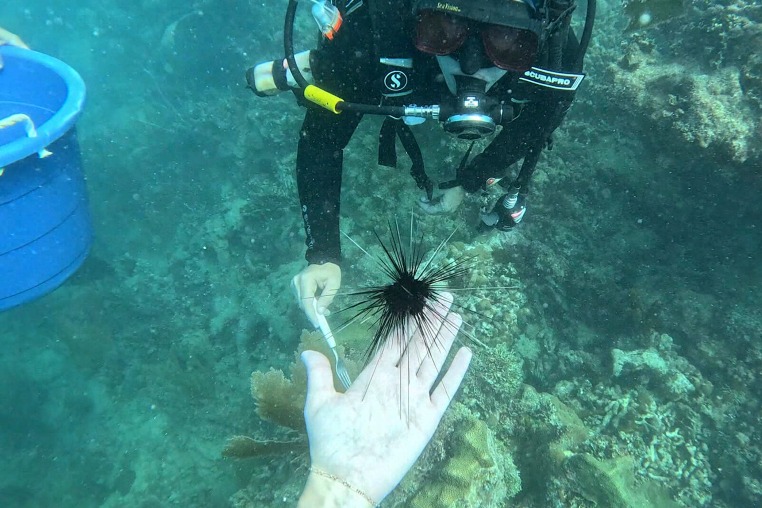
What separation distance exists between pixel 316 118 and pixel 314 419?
188cm

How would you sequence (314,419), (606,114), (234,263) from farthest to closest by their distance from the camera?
(234,263) < (606,114) < (314,419)

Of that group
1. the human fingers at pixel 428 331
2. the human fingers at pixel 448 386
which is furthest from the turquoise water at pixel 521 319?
the human fingers at pixel 428 331

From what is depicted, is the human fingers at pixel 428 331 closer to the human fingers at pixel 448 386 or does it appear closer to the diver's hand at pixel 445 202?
the human fingers at pixel 448 386

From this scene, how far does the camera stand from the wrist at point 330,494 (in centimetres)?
176

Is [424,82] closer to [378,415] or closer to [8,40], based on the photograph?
[378,415]

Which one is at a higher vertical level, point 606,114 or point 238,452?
point 606,114

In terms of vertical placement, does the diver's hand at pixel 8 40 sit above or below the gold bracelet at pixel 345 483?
above

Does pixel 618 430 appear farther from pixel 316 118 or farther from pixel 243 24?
pixel 243 24

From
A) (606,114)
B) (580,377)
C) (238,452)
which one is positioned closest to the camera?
(238,452)

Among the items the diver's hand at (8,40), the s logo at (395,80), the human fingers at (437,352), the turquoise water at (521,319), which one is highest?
the s logo at (395,80)

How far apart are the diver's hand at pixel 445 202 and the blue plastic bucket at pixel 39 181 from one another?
2813mm

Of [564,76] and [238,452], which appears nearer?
[564,76]

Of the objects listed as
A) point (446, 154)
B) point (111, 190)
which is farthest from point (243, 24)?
point (446, 154)

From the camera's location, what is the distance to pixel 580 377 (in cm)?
371
